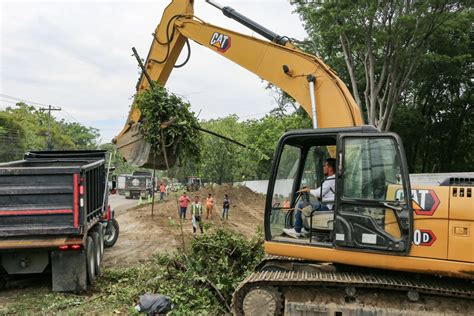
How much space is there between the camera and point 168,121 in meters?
7.62

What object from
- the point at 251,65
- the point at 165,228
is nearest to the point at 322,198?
the point at 251,65

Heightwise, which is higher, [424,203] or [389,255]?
[424,203]

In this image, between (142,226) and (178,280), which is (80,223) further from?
(142,226)

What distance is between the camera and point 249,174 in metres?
48.9

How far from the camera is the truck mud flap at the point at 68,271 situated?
7219 mm

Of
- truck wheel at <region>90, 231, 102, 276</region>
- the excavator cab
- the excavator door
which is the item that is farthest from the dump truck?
the excavator door

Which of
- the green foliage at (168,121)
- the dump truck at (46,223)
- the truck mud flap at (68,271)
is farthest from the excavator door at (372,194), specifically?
the truck mud flap at (68,271)

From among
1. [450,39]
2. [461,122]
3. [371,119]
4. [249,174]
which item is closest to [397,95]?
[371,119]

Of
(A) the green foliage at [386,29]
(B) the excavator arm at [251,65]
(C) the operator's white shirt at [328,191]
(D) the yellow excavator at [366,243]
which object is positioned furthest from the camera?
(A) the green foliage at [386,29]

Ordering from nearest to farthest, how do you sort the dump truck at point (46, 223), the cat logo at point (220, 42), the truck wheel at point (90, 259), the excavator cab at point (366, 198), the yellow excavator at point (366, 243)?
the yellow excavator at point (366, 243), the excavator cab at point (366, 198), the dump truck at point (46, 223), the truck wheel at point (90, 259), the cat logo at point (220, 42)

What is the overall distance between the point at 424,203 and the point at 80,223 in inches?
205

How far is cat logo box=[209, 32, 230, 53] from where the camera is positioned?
Result: 8008 mm

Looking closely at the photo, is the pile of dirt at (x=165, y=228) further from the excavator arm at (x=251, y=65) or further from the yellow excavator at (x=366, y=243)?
the yellow excavator at (x=366, y=243)

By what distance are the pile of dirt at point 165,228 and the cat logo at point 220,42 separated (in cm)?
304
